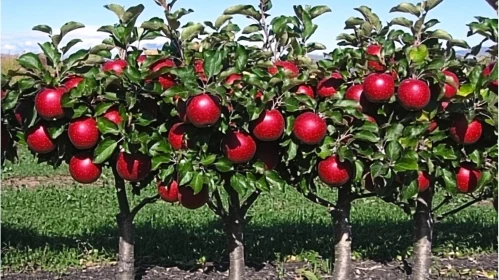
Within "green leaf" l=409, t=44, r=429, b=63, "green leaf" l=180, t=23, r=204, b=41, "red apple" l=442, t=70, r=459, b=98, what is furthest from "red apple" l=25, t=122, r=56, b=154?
"red apple" l=442, t=70, r=459, b=98

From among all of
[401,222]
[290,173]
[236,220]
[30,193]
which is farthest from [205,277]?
[30,193]

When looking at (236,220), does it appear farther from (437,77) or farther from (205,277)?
(437,77)

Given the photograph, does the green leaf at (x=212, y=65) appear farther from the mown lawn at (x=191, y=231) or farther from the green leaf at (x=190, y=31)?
the mown lawn at (x=191, y=231)

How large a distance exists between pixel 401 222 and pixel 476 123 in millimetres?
2663

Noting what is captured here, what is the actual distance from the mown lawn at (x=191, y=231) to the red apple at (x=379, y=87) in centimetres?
161

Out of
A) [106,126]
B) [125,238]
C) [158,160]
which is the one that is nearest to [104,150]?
[106,126]

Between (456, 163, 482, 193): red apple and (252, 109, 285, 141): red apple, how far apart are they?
0.80 m

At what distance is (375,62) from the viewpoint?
3.04 metres

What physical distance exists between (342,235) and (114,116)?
1252 mm

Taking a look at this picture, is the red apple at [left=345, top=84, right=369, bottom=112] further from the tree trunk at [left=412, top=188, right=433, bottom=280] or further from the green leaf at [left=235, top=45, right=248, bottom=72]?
the tree trunk at [left=412, top=188, right=433, bottom=280]

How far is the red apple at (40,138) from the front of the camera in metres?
2.97

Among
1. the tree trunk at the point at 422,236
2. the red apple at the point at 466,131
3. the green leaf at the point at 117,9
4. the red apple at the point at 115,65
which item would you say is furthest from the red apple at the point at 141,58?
the tree trunk at the point at 422,236

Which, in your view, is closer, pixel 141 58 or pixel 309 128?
pixel 309 128

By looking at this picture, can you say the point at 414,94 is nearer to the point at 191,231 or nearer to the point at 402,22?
the point at 402,22
